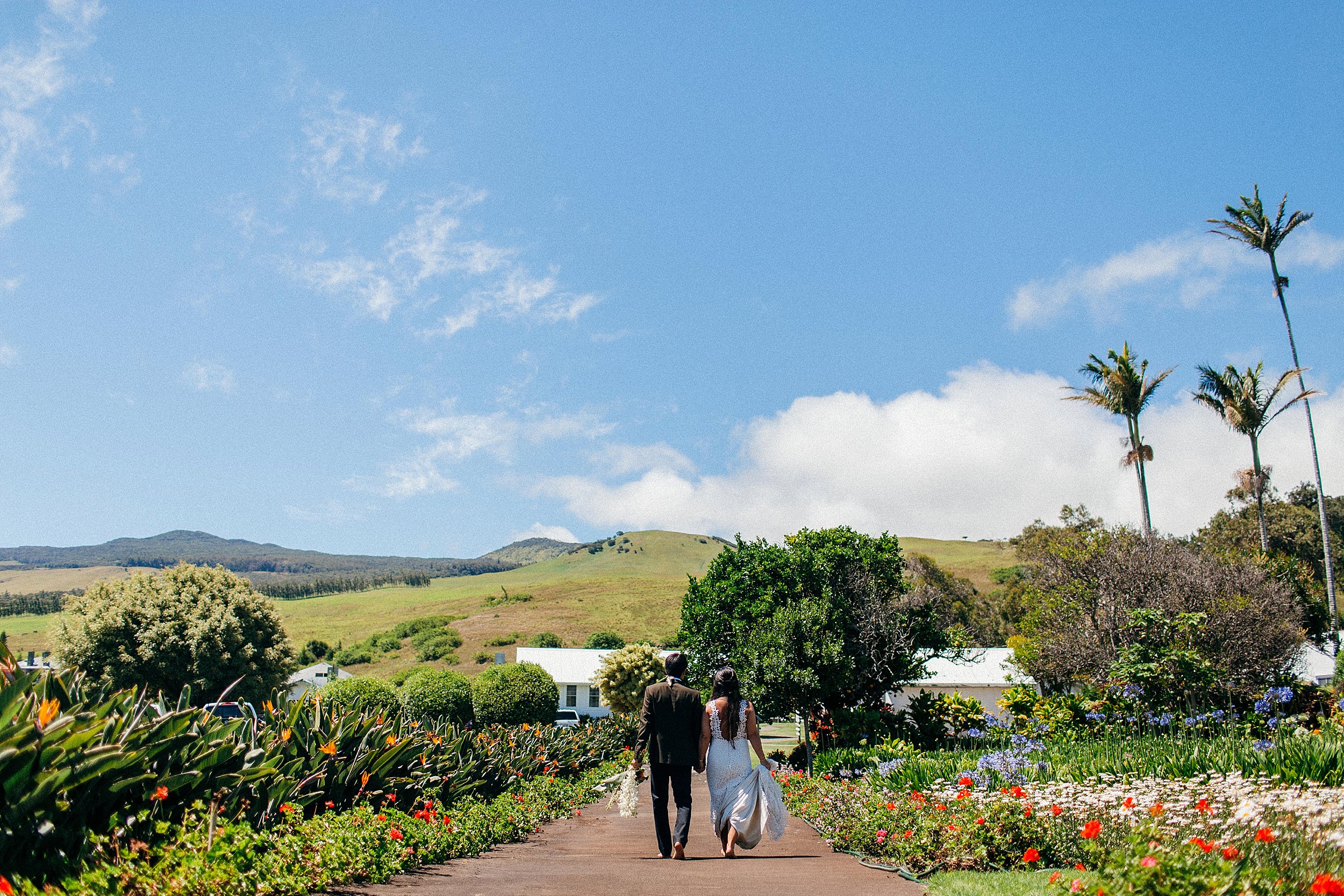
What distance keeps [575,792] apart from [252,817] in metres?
8.77

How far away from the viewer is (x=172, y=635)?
1217 inches

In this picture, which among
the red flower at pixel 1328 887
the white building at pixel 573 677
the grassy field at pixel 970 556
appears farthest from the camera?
the grassy field at pixel 970 556

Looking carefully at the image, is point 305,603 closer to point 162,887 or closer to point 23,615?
point 23,615

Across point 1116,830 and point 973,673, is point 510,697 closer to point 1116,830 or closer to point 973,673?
point 1116,830

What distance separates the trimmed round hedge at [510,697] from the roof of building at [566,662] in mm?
27652

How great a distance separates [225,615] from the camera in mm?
31719

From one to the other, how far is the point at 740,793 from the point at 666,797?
58 centimetres

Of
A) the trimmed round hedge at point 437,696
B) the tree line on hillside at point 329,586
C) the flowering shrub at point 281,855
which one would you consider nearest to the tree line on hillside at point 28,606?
the tree line on hillside at point 329,586

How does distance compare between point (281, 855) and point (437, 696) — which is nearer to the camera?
point (281, 855)

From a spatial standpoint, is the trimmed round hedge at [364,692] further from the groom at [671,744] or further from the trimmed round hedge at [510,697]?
the groom at [671,744]

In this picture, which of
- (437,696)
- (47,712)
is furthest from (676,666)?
(437,696)

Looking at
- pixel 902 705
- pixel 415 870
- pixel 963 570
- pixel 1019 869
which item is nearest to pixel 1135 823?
pixel 1019 869

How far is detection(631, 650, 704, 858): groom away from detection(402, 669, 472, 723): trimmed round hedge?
15.2 meters

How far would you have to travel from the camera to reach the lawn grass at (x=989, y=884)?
4.73 m
